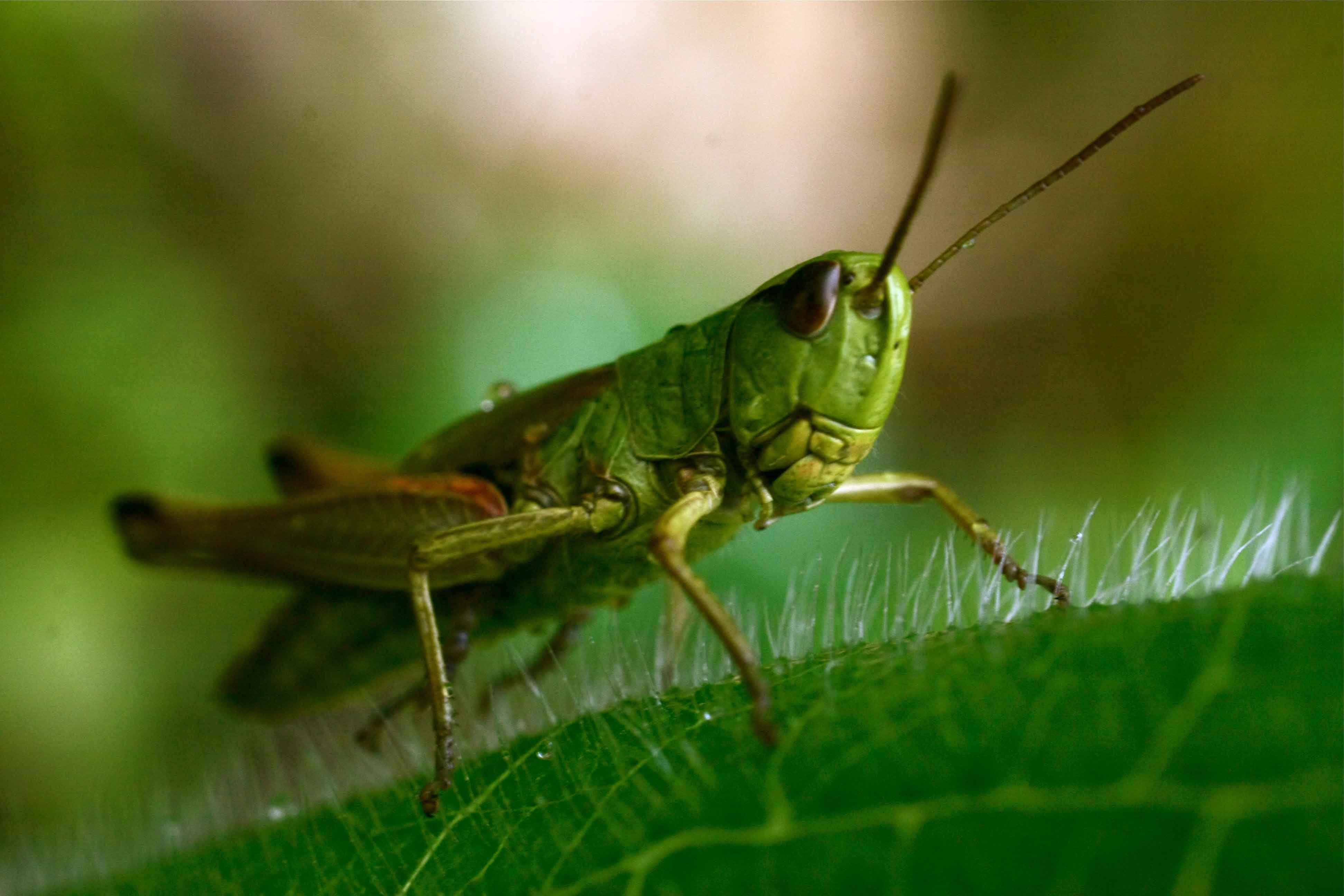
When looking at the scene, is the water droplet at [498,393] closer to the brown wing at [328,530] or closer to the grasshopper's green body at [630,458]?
the grasshopper's green body at [630,458]

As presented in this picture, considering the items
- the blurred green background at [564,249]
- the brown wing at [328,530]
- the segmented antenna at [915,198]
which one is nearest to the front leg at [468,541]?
the brown wing at [328,530]

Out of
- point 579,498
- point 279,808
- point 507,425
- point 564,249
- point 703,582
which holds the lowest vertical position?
point 279,808

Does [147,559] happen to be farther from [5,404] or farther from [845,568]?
[845,568]

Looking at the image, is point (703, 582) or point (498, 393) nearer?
point (703, 582)

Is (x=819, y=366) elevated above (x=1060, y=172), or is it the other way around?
(x=1060, y=172)

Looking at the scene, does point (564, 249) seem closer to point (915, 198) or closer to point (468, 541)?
point (468, 541)

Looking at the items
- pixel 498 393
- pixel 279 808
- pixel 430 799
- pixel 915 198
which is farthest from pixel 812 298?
pixel 279 808

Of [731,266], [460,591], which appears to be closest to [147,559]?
[460,591]
